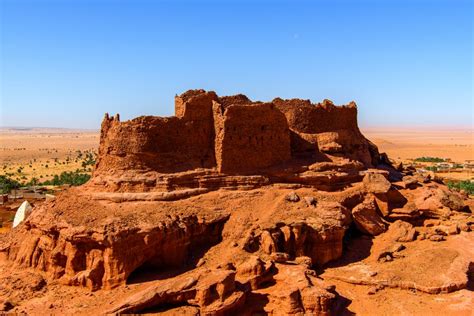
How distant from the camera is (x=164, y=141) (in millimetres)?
19922

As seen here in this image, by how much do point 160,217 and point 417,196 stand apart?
15.0m

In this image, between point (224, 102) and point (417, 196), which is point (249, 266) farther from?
point (417, 196)

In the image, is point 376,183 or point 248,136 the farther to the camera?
point 376,183

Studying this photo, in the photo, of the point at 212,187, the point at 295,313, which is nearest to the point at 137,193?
the point at 212,187

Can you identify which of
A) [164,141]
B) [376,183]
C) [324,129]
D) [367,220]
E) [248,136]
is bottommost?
[367,220]

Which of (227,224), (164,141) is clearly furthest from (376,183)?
(164,141)

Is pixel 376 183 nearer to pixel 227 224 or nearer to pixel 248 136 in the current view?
pixel 248 136

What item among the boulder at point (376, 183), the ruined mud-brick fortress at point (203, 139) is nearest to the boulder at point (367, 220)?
the boulder at point (376, 183)

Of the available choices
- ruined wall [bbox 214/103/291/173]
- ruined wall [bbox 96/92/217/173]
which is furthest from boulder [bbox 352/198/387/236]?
ruined wall [bbox 96/92/217/173]

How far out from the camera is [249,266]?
15.8m

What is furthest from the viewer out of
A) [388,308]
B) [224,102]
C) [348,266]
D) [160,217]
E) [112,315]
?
[224,102]

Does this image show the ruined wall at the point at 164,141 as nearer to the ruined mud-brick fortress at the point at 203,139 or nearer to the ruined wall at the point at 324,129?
the ruined mud-brick fortress at the point at 203,139

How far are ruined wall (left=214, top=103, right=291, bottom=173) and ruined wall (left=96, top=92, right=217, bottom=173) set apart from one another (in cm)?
70

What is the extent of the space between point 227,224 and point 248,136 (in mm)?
4695
